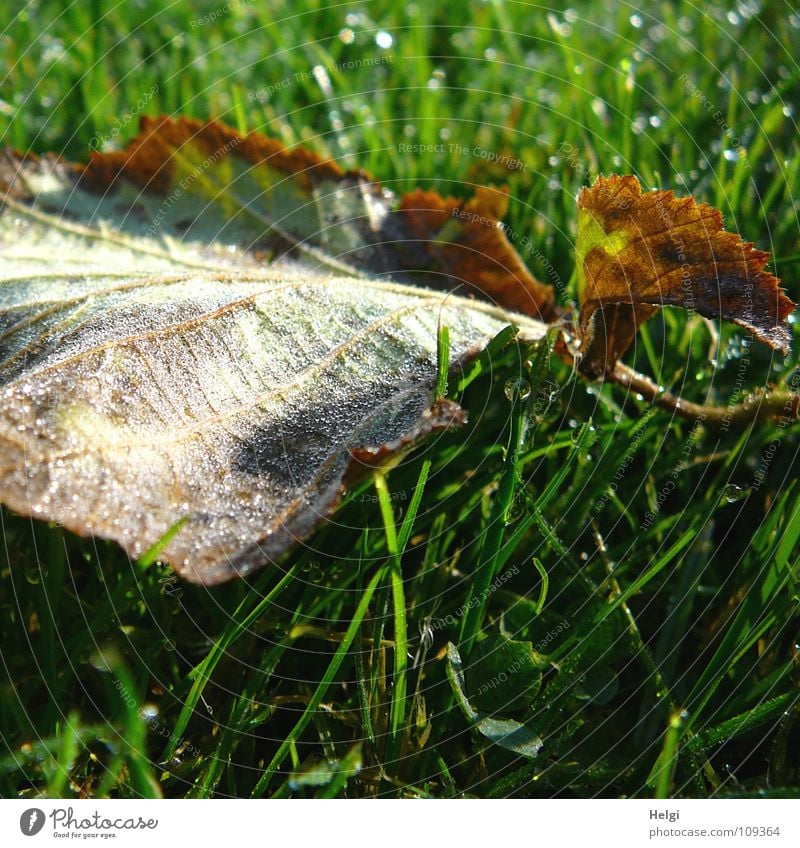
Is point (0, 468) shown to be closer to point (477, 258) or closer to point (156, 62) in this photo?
point (477, 258)

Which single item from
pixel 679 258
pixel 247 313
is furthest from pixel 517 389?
pixel 247 313

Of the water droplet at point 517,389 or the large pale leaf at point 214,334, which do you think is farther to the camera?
the water droplet at point 517,389

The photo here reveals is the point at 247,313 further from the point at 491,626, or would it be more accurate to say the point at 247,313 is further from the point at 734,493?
the point at 734,493

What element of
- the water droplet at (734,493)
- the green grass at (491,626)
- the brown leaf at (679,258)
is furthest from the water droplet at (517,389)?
the water droplet at (734,493)

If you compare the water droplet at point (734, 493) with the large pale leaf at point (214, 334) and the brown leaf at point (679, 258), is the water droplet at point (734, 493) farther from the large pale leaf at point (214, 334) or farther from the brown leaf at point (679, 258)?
the large pale leaf at point (214, 334)

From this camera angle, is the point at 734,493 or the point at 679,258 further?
the point at 734,493

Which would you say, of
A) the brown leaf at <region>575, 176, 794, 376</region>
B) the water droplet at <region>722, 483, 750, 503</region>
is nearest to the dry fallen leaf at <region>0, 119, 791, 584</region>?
the brown leaf at <region>575, 176, 794, 376</region>
